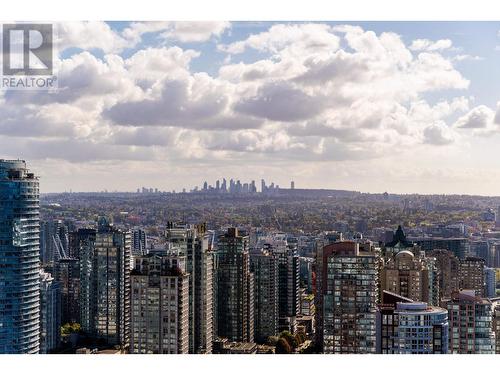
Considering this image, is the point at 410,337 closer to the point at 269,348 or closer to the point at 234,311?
the point at 269,348

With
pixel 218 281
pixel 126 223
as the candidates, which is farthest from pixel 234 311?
pixel 126 223

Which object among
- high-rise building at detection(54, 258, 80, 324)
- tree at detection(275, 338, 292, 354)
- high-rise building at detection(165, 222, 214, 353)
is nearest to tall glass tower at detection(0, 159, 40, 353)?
high-rise building at detection(54, 258, 80, 324)

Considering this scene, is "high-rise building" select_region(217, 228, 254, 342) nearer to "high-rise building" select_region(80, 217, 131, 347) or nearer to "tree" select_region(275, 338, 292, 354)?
"tree" select_region(275, 338, 292, 354)

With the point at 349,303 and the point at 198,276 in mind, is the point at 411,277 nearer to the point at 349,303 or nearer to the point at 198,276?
the point at 349,303

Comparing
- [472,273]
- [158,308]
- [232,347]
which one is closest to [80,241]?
[232,347]

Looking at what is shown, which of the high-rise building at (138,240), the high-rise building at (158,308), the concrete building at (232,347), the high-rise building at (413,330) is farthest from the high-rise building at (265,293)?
the high-rise building at (413,330)

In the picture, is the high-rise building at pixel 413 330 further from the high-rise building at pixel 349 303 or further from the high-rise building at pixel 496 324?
the high-rise building at pixel 496 324
